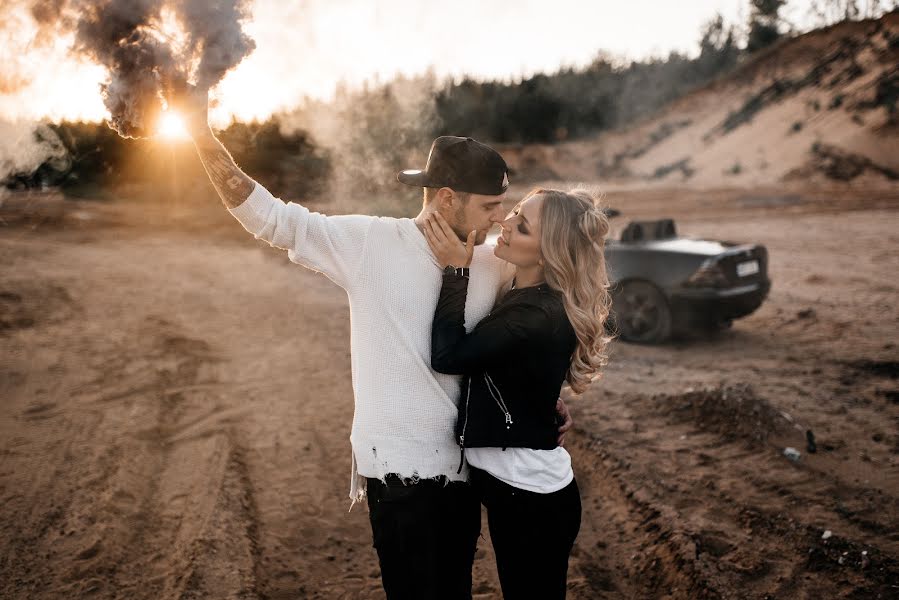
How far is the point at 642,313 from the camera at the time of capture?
7.88 m

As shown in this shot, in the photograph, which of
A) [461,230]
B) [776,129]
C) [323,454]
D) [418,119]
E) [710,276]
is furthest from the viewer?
[776,129]

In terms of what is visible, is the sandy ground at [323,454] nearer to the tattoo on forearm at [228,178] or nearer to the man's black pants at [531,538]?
the man's black pants at [531,538]

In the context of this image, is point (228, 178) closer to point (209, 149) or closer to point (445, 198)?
point (209, 149)

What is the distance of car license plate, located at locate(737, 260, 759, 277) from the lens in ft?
24.2

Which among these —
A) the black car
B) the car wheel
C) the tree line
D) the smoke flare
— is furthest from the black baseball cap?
the car wheel

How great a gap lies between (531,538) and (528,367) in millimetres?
602

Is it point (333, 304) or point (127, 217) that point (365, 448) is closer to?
point (333, 304)

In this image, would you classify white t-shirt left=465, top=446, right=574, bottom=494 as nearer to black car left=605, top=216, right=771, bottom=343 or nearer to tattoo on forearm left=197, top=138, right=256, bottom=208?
tattoo on forearm left=197, top=138, right=256, bottom=208

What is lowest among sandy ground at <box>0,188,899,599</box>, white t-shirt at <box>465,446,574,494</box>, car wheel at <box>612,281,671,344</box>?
sandy ground at <box>0,188,899,599</box>

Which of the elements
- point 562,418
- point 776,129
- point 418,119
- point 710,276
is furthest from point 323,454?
point 776,129

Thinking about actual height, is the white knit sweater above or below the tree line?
below

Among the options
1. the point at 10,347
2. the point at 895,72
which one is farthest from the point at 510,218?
the point at 895,72

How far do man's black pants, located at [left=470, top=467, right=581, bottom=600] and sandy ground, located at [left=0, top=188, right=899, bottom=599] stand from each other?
61.1 inches

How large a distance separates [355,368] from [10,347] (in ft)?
22.3
